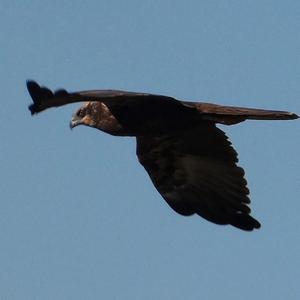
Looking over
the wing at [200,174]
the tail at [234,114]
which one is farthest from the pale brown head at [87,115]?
the tail at [234,114]

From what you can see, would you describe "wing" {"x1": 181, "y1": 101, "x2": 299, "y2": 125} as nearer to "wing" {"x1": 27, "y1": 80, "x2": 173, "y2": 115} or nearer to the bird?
the bird

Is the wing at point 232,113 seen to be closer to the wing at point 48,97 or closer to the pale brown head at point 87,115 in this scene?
the pale brown head at point 87,115

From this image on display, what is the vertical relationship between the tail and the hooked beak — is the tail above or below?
below

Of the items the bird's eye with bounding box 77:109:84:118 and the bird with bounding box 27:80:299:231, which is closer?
the bird with bounding box 27:80:299:231

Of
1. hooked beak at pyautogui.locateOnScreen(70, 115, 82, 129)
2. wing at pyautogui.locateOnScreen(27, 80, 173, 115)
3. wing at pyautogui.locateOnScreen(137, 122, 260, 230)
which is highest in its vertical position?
hooked beak at pyautogui.locateOnScreen(70, 115, 82, 129)

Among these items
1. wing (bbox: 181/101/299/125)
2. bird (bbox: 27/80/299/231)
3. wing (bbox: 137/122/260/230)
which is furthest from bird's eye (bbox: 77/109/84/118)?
wing (bbox: 181/101/299/125)

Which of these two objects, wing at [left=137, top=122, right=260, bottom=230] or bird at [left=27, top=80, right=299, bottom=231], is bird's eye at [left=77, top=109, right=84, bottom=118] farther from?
wing at [left=137, top=122, right=260, bottom=230]

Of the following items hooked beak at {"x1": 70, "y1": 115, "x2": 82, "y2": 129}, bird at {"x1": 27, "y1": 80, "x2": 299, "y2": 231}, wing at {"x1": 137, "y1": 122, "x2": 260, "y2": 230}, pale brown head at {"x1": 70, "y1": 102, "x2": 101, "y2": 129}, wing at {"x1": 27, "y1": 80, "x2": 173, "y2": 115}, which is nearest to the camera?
wing at {"x1": 27, "y1": 80, "x2": 173, "y2": 115}

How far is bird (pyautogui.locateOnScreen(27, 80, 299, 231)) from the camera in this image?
51.4ft

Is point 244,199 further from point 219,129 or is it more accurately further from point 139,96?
point 139,96

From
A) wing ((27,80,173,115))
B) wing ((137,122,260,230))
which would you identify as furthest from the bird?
wing ((27,80,173,115))

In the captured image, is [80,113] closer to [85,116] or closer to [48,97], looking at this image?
[85,116]

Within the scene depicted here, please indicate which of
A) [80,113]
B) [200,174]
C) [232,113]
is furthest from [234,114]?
[80,113]

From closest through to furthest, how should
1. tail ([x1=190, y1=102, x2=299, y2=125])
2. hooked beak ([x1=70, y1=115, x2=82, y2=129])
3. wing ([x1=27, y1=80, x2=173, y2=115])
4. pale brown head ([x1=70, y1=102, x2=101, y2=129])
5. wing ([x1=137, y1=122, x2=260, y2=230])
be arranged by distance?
1. wing ([x1=27, y1=80, x2=173, y2=115])
2. tail ([x1=190, y1=102, x2=299, y2=125])
3. pale brown head ([x1=70, y1=102, x2=101, y2=129])
4. wing ([x1=137, y1=122, x2=260, y2=230])
5. hooked beak ([x1=70, y1=115, x2=82, y2=129])
